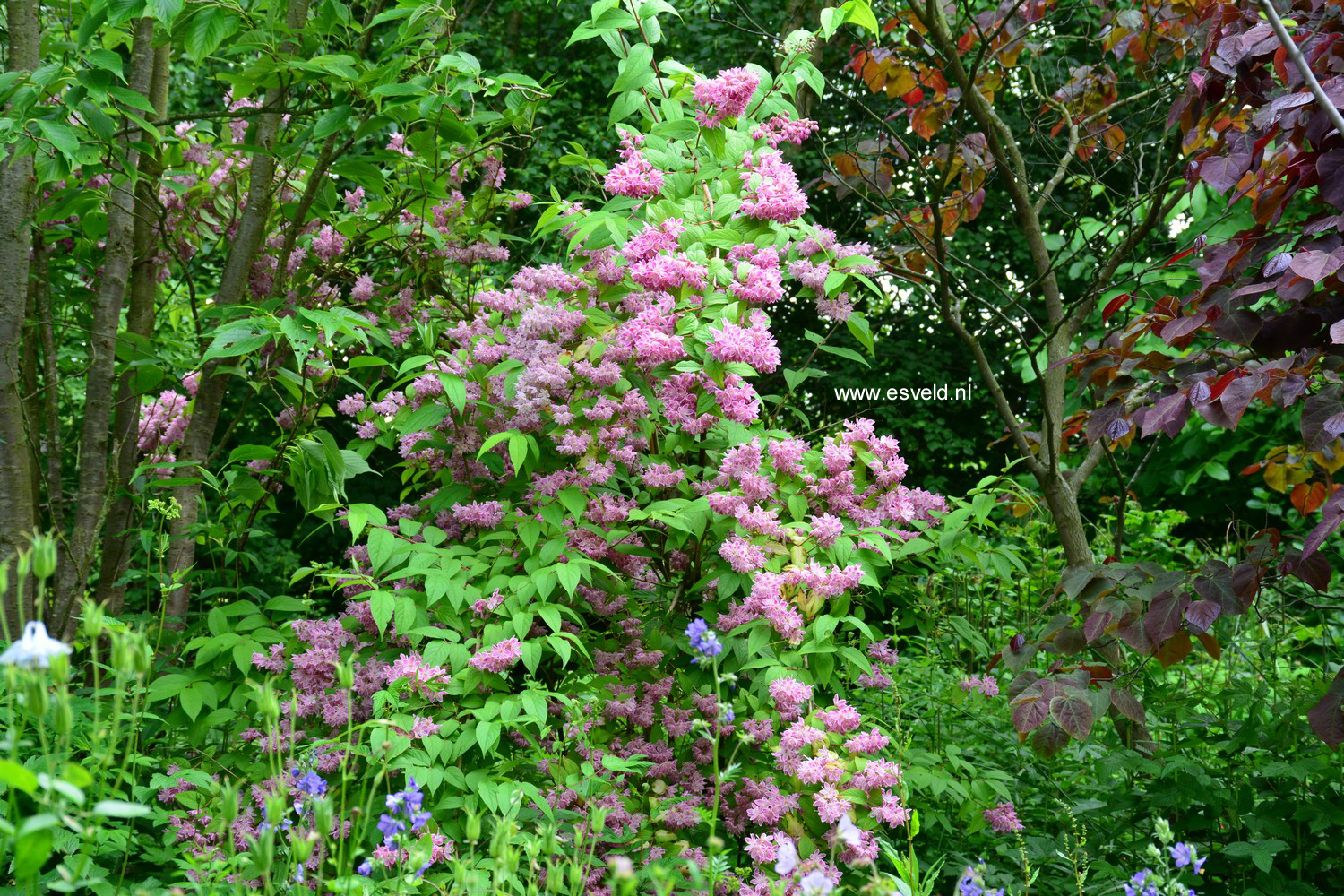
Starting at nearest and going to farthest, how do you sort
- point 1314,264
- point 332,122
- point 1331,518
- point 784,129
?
point 1331,518
point 1314,264
point 332,122
point 784,129

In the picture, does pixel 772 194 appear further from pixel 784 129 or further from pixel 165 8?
pixel 165 8

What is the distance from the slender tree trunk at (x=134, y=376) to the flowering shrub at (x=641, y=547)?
29.3 inches

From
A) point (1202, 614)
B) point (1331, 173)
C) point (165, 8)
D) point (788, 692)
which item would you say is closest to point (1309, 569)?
point (1202, 614)

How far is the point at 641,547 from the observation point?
2.51 meters

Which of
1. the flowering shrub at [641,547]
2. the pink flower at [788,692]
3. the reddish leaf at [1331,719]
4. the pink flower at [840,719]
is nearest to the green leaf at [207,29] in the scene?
the flowering shrub at [641,547]

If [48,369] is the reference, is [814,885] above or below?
below

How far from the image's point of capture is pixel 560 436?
2428 mm

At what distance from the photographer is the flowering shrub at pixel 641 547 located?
2.11 metres

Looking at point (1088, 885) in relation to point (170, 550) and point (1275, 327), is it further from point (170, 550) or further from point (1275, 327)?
point (170, 550)

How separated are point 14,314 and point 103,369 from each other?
32cm

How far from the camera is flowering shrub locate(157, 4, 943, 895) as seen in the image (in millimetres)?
2109

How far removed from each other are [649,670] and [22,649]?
5.72ft

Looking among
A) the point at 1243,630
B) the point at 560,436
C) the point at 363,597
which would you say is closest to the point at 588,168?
the point at 560,436

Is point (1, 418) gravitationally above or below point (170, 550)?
above
